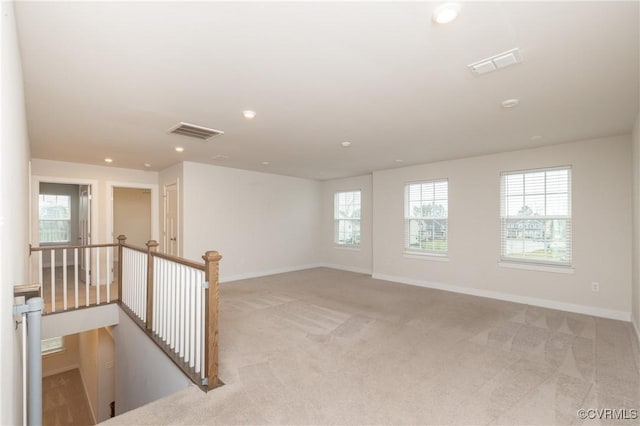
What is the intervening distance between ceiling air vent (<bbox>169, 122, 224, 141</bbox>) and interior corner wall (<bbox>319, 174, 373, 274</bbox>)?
4.22 metres

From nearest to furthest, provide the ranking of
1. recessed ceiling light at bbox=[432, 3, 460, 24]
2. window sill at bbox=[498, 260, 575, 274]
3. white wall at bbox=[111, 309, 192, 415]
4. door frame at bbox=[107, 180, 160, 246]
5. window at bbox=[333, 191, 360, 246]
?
1. recessed ceiling light at bbox=[432, 3, 460, 24]
2. white wall at bbox=[111, 309, 192, 415]
3. window sill at bbox=[498, 260, 575, 274]
4. door frame at bbox=[107, 180, 160, 246]
5. window at bbox=[333, 191, 360, 246]

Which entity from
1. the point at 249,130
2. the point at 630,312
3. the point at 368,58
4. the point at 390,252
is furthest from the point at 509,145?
the point at 249,130

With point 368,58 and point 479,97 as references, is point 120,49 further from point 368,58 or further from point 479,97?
point 479,97

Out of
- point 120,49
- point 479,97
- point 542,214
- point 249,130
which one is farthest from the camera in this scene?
point 542,214

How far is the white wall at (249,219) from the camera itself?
5.85 meters

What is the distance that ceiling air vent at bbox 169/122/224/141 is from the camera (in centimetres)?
354

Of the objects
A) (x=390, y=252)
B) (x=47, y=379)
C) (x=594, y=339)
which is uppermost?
(x=390, y=252)

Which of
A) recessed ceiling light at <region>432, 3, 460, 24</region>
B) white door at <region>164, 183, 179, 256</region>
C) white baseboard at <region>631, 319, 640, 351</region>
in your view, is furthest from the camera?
white door at <region>164, 183, 179, 256</region>

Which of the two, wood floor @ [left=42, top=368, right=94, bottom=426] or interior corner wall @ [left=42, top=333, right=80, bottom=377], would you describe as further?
interior corner wall @ [left=42, top=333, right=80, bottom=377]

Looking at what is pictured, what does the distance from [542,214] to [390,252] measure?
9.17 feet

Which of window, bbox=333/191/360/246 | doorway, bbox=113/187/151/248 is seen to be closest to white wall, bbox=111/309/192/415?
doorway, bbox=113/187/151/248

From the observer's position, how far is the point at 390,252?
21.3ft

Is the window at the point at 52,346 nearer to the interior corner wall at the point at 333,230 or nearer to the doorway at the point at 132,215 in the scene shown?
the doorway at the point at 132,215

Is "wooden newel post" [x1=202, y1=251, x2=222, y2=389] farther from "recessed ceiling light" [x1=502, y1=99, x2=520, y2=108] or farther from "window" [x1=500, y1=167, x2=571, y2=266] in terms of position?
"window" [x1=500, y1=167, x2=571, y2=266]
